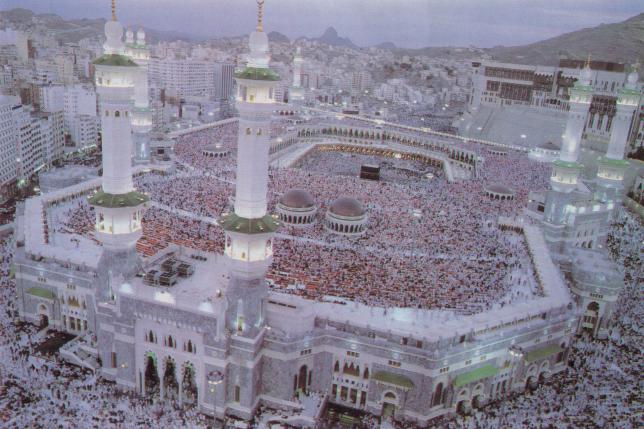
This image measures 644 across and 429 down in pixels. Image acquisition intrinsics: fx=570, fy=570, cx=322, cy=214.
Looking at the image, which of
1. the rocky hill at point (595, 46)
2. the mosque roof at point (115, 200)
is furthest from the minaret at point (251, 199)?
the rocky hill at point (595, 46)

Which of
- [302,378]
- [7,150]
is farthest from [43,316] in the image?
[7,150]

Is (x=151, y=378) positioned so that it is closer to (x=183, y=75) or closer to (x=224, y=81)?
(x=183, y=75)

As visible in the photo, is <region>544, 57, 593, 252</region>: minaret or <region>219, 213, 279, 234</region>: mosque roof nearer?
<region>219, 213, 279, 234</region>: mosque roof

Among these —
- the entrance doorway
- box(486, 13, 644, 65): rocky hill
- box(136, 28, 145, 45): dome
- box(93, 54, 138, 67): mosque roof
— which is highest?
box(486, 13, 644, 65): rocky hill

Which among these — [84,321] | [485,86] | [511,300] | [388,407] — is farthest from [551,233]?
[485,86]

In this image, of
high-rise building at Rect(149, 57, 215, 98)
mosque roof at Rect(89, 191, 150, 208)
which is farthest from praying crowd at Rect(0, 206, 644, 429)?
high-rise building at Rect(149, 57, 215, 98)

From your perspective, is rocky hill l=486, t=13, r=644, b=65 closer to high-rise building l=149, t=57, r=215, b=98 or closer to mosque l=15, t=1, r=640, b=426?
high-rise building l=149, t=57, r=215, b=98
